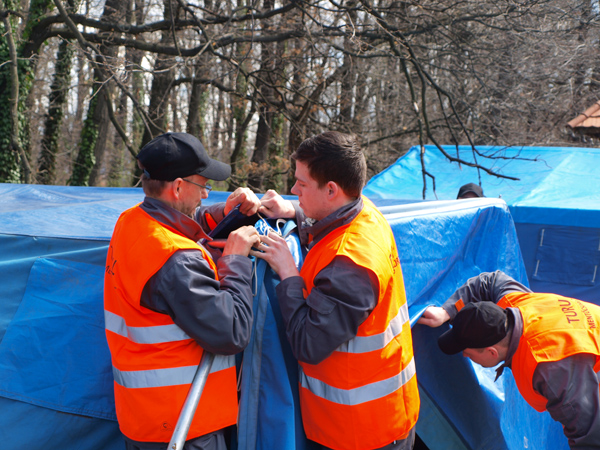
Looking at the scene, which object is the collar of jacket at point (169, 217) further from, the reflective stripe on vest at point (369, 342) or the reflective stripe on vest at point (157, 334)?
the reflective stripe on vest at point (369, 342)

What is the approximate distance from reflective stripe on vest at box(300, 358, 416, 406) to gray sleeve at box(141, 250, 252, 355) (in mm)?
351

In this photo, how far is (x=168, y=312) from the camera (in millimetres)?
1637

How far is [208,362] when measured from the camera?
1.71m

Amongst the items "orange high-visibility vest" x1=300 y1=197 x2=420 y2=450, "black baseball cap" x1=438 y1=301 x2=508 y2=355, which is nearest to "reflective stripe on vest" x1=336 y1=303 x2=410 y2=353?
"orange high-visibility vest" x1=300 y1=197 x2=420 y2=450

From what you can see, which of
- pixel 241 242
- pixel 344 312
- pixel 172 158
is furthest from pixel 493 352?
pixel 172 158

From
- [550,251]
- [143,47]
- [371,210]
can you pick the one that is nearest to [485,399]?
[371,210]

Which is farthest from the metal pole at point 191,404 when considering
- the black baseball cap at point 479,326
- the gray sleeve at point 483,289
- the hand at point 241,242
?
the gray sleeve at point 483,289

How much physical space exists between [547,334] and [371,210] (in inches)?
36.3

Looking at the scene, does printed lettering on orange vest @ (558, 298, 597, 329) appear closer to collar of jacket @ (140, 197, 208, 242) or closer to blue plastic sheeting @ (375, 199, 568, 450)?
blue plastic sheeting @ (375, 199, 568, 450)

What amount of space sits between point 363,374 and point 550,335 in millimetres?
879

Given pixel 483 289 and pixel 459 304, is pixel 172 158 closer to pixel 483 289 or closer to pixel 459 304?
pixel 459 304

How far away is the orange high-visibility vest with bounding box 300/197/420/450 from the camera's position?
1.79 metres

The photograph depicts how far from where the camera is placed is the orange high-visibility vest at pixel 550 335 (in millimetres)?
2047

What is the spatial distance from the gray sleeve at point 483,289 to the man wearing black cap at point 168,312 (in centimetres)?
129
